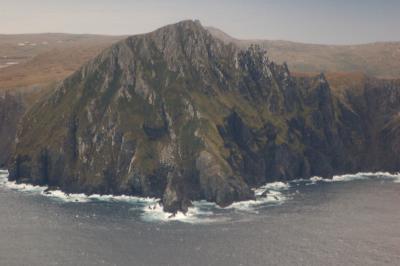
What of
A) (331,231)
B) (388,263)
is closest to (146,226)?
(331,231)

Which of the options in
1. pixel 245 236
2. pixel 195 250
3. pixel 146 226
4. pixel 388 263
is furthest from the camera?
pixel 146 226

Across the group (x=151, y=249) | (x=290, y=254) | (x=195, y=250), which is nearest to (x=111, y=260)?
(x=151, y=249)

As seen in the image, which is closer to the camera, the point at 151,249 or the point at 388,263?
the point at 388,263

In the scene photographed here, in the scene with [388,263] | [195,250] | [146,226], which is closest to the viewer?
[388,263]

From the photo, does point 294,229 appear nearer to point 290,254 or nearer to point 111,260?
point 290,254

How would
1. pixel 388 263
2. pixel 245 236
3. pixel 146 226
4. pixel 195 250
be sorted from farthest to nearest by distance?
pixel 146 226 → pixel 245 236 → pixel 195 250 → pixel 388 263

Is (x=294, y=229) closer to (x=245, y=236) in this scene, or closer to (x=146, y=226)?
(x=245, y=236)

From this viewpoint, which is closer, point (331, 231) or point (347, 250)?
point (347, 250)

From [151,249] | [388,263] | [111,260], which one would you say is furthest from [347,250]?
[111,260]

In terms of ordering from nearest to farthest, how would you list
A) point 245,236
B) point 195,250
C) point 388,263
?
point 388,263, point 195,250, point 245,236
